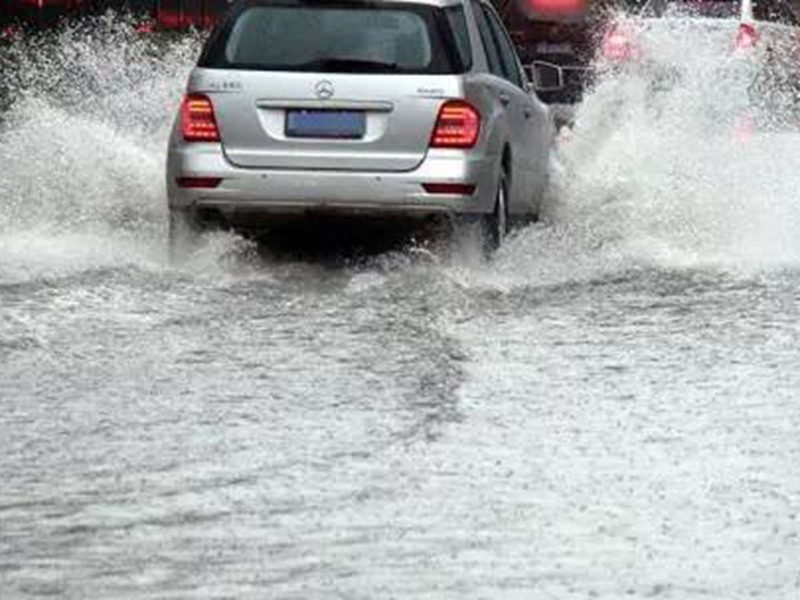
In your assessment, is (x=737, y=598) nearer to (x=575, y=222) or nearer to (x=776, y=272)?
(x=776, y=272)

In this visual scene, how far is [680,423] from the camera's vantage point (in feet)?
29.2

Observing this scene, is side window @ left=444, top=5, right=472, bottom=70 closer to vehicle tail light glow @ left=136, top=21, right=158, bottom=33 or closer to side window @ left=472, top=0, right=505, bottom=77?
side window @ left=472, top=0, right=505, bottom=77

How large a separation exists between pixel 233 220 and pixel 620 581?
288 inches

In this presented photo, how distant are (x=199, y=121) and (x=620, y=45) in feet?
38.6

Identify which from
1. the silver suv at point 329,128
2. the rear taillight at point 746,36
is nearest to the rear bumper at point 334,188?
the silver suv at point 329,128

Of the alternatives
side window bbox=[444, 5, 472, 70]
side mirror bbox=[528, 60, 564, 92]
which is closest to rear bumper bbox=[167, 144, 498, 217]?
side window bbox=[444, 5, 472, 70]

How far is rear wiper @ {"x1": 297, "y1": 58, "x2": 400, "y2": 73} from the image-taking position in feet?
43.6

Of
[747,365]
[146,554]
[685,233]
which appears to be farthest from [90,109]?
[146,554]

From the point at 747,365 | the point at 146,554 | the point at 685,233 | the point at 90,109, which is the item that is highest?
the point at 146,554

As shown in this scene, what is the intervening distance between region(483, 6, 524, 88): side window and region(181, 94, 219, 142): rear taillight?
2470 mm

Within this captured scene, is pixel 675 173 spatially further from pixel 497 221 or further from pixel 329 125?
pixel 329 125

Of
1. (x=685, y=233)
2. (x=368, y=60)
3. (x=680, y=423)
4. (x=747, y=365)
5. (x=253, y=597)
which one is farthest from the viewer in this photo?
(x=685, y=233)

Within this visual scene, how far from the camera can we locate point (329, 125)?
1320cm

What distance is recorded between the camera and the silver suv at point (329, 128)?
13180mm
